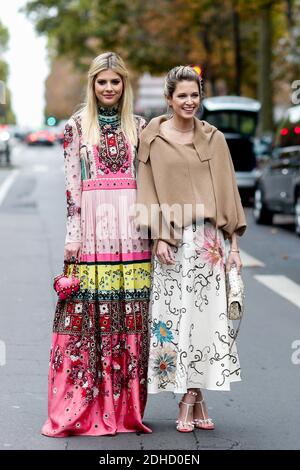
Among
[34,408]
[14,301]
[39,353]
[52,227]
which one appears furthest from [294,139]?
[34,408]

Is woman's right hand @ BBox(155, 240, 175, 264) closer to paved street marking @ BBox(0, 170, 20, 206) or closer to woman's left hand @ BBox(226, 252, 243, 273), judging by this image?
woman's left hand @ BBox(226, 252, 243, 273)

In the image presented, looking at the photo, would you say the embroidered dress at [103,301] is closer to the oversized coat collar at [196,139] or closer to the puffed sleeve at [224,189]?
the oversized coat collar at [196,139]

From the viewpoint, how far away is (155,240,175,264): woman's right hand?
5539 millimetres

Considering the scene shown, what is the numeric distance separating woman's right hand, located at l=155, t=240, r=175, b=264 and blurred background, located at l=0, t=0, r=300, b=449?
882 millimetres

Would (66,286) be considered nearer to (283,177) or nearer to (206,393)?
(206,393)

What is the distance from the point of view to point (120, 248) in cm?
567

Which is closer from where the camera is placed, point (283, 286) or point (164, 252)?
point (164, 252)

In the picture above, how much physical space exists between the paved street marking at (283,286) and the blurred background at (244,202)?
14 millimetres

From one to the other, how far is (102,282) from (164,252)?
37 cm

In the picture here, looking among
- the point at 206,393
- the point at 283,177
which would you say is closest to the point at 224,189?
the point at 206,393

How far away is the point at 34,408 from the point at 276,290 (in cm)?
549

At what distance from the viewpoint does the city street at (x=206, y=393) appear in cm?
564

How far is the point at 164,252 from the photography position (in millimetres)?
5535

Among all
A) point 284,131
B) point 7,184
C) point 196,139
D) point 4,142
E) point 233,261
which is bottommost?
point 4,142
